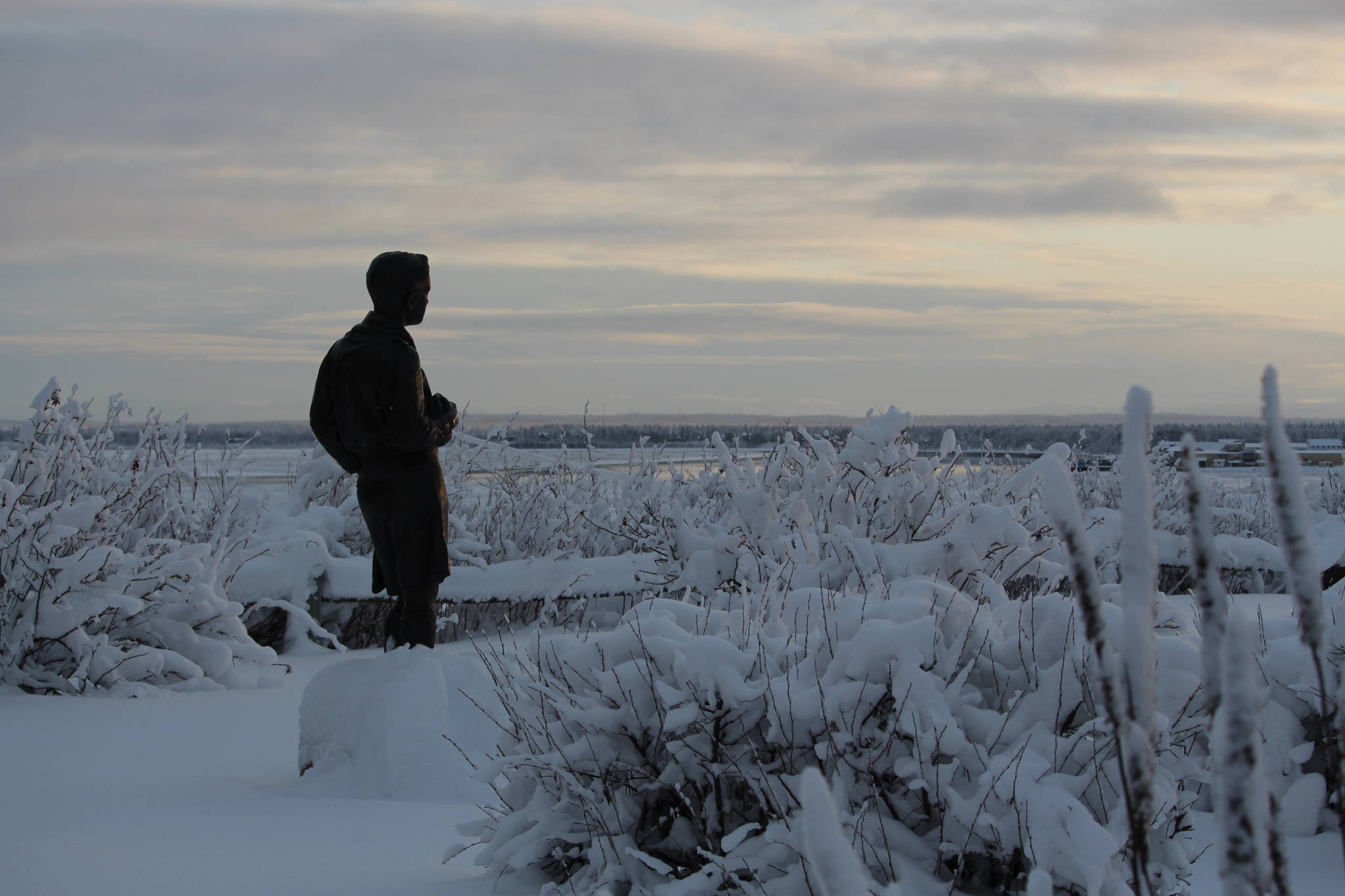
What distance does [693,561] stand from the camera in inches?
255

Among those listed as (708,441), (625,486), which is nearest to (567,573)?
(708,441)

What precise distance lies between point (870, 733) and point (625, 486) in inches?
356

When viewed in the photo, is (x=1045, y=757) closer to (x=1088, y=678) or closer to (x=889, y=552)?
(x=1088, y=678)

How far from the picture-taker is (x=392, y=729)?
471 cm

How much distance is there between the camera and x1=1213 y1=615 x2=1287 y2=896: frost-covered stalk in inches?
43.6

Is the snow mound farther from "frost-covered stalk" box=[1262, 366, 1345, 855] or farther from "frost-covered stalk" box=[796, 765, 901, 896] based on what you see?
"frost-covered stalk" box=[1262, 366, 1345, 855]

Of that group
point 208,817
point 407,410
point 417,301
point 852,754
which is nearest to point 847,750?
point 852,754

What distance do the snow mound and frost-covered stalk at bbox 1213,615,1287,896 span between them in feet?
12.3

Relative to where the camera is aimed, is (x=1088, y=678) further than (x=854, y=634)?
No

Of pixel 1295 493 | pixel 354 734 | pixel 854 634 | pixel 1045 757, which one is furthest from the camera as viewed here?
pixel 354 734

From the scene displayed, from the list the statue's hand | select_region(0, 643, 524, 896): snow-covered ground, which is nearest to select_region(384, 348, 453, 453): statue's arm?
the statue's hand

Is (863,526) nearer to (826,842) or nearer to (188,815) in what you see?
(188,815)

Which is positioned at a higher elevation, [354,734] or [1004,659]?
[1004,659]

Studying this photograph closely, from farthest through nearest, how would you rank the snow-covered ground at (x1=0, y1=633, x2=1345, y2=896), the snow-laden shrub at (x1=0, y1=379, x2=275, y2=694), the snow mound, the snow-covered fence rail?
the snow-covered fence rail < the snow-laden shrub at (x1=0, y1=379, x2=275, y2=694) < the snow mound < the snow-covered ground at (x1=0, y1=633, x2=1345, y2=896)
